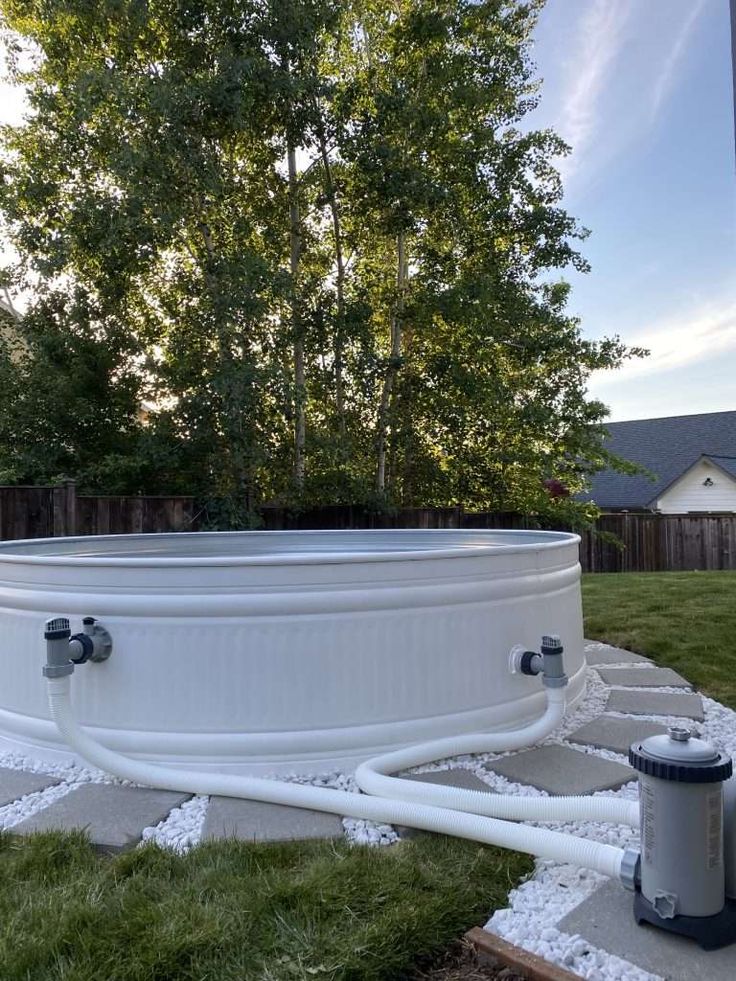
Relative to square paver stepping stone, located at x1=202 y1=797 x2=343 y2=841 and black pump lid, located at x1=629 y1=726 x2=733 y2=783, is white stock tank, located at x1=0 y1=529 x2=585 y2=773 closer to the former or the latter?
square paver stepping stone, located at x1=202 y1=797 x2=343 y2=841

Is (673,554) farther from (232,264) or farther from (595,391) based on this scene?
(232,264)

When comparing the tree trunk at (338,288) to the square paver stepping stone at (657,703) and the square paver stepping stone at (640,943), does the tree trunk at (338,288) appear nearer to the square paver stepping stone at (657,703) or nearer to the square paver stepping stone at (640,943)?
the square paver stepping stone at (657,703)

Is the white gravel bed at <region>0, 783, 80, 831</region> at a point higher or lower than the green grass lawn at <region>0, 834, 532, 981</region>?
lower

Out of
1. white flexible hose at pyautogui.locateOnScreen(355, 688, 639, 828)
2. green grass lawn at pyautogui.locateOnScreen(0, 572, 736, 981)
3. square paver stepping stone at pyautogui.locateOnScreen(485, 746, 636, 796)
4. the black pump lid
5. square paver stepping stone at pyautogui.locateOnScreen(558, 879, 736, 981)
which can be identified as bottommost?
square paver stepping stone at pyautogui.locateOnScreen(485, 746, 636, 796)

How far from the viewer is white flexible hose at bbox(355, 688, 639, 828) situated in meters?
1.78

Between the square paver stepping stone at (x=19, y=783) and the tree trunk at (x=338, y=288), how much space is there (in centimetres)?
550

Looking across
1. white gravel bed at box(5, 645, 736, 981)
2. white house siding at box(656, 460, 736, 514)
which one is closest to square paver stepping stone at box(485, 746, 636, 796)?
white gravel bed at box(5, 645, 736, 981)

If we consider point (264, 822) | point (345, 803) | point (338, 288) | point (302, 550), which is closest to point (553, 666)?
point (345, 803)

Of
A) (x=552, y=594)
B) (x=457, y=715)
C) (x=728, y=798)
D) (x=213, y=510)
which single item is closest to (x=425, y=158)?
(x=213, y=510)

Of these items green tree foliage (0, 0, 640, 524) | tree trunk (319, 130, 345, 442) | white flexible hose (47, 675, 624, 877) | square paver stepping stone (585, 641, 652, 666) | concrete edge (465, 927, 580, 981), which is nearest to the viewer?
concrete edge (465, 927, 580, 981)

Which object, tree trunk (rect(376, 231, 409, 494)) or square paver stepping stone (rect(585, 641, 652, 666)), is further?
tree trunk (rect(376, 231, 409, 494))

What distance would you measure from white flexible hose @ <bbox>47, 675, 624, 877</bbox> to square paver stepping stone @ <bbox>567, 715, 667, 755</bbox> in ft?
3.21

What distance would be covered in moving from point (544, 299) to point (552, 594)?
22.9 feet

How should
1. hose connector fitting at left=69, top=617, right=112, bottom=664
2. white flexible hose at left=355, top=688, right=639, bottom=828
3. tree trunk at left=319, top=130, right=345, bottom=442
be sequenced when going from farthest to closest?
tree trunk at left=319, top=130, right=345, bottom=442 < hose connector fitting at left=69, top=617, right=112, bottom=664 < white flexible hose at left=355, top=688, right=639, bottom=828
